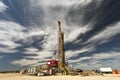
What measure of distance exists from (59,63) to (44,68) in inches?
262

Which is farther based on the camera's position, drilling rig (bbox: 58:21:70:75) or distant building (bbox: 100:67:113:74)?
distant building (bbox: 100:67:113:74)

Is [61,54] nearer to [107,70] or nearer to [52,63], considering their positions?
[52,63]

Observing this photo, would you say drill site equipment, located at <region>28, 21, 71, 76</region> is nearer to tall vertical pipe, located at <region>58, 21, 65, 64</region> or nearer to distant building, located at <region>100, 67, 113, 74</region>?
tall vertical pipe, located at <region>58, 21, 65, 64</region>

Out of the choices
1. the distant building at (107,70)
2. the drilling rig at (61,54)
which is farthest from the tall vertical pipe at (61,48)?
the distant building at (107,70)

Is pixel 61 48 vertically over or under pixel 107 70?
Result: over

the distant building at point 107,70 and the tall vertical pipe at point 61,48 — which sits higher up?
the tall vertical pipe at point 61,48

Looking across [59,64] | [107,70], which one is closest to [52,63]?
[59,64]

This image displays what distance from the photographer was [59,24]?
67.4 m

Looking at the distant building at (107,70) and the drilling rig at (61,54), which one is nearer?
the drilling rig at (61,54)

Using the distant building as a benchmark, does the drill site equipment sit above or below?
above

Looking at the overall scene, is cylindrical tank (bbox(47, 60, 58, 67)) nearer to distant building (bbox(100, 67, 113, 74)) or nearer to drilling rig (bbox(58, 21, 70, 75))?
drilling rig (bbox(58, 21, 70, 75))

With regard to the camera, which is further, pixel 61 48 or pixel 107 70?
pixel 107 70

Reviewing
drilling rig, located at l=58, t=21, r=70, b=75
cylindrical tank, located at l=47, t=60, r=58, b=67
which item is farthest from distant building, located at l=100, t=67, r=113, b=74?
cylindrical tank, located at l=47, t=60, r=58, b=67

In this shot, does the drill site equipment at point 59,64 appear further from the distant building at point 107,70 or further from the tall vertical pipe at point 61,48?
the distant building at point 107,70
